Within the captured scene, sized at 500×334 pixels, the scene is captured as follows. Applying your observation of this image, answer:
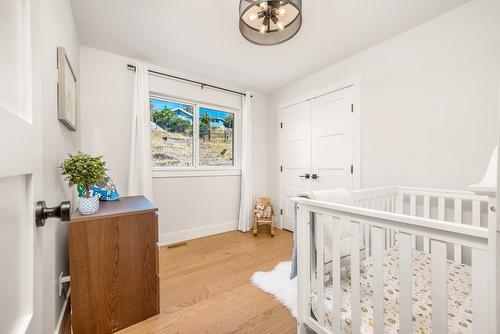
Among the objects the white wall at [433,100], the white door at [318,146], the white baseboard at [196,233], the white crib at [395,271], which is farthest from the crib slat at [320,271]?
the white baseboard at [196,233]

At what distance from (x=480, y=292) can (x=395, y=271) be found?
0.72m

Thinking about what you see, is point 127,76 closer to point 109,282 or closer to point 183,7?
point 183,7

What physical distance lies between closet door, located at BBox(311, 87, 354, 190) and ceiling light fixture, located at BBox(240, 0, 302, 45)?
129cm

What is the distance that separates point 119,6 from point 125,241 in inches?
71.0

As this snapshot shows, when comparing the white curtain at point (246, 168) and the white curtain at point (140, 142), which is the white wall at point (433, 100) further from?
the white curtain at point (140, 142)

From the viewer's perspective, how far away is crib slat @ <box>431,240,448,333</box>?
0.71m

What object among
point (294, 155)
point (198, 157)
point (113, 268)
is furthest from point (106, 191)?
point (294, 155)

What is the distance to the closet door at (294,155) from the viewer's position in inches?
119

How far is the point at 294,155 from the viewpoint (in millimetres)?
3225

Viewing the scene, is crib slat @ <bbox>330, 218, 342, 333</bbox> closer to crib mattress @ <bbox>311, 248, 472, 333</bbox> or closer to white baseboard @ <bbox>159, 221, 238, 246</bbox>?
crib mattress @ <bbox>311, 248, 472, 333</bbox>

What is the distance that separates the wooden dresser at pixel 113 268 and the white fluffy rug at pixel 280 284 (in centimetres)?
84

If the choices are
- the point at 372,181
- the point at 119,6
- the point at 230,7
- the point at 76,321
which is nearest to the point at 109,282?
the point at 76,321

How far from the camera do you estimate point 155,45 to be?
87.5 inches

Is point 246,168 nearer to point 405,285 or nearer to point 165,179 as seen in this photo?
point 165,179
